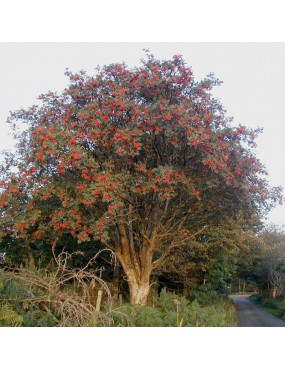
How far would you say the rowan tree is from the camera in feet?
32.4

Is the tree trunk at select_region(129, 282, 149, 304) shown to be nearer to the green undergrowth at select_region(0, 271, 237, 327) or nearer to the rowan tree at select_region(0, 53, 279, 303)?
the rowan tree at select_region(0, 53, 279, 303)

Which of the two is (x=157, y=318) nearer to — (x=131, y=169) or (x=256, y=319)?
(x=131, y=169)

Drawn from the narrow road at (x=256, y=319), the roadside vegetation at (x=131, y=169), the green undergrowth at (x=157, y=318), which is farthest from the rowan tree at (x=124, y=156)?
the narrow road at (x=256, y=319)

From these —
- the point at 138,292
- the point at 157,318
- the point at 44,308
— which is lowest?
the point at 157,318

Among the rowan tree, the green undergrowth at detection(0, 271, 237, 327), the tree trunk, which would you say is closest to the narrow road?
the tree trunk

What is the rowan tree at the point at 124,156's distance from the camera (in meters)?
9.87

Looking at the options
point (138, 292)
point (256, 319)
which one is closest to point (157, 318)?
point (138, 292)

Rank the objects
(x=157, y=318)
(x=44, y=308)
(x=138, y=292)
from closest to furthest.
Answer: (x=44, y=308) → (x=157, y=318) → (x=138, y=292)

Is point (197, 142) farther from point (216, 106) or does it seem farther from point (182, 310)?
point (182, 310)

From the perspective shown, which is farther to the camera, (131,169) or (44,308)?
(131,169)

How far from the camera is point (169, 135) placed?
994 cm

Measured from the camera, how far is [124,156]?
10859mm

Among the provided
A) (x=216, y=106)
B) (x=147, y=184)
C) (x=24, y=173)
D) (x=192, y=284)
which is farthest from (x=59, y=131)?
(x=192, y=284)

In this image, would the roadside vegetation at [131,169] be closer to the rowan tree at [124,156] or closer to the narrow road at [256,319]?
the rowan tree at [124,156]
